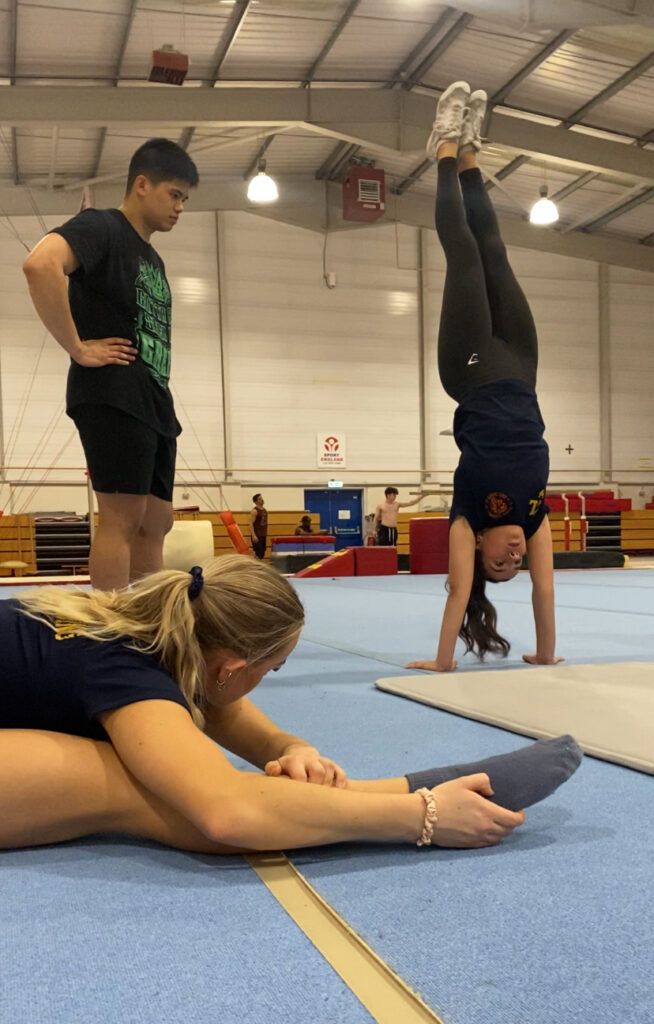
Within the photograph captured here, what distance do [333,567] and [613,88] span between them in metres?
6.69

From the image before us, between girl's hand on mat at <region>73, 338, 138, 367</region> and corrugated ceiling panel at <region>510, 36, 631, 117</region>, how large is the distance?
925 centimetres

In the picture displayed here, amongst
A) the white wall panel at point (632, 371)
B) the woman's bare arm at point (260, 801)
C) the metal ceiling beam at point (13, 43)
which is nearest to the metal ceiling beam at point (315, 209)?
the white wall panel at point (632, 371)

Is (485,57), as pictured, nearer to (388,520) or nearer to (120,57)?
(120,57)

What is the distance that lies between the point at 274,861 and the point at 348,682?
1.44 metres

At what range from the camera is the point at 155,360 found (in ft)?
7.94

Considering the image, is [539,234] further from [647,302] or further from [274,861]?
[274,861]

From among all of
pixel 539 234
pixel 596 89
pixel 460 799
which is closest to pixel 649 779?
pixel 460 799

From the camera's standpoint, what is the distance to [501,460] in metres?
2.80

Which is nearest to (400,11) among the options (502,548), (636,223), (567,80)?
(567,80)

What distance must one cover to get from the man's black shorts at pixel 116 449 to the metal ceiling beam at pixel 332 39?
8432 millimetres

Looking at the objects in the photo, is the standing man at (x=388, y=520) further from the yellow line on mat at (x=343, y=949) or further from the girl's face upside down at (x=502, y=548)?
the yellow line on mat at (x=343, y=949)

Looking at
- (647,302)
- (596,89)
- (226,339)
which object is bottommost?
(226,339)

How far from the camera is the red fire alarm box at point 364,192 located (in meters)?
12.7

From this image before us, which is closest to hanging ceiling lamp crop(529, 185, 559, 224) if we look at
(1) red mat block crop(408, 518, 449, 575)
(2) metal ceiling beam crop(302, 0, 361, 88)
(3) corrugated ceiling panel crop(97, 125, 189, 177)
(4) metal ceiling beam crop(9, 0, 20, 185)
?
(2) metal ceiling beam crop(302, 0, 361, 88)
